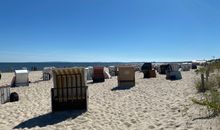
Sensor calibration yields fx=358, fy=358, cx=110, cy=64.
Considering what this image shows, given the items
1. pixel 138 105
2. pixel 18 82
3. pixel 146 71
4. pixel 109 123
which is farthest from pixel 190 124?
pixel 146 71

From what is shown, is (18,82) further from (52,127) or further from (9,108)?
(52,127)

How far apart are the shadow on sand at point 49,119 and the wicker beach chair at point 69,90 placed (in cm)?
37

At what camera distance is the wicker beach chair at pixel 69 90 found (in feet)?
36.8

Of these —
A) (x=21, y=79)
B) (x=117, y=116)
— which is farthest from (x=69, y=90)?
(x=21, y=79)

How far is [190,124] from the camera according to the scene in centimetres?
795

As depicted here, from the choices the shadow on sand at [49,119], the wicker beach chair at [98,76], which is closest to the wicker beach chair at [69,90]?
the shadow on sand at [49,119]

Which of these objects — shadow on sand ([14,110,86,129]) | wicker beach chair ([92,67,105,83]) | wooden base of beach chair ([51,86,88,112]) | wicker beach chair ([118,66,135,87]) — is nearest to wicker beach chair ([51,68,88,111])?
wooden base of beach chair ([51,86,88,112])

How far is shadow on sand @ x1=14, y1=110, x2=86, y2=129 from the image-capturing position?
928 centimetres

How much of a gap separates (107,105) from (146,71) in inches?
583

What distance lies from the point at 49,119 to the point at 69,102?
139 centimetres

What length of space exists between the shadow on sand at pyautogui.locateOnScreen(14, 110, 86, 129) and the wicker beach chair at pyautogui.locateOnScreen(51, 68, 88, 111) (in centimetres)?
37

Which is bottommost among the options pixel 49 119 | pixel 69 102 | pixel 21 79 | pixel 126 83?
pixel 49 119

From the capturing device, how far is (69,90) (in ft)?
37.6

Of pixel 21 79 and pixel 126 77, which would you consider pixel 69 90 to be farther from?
pixel 21 79
